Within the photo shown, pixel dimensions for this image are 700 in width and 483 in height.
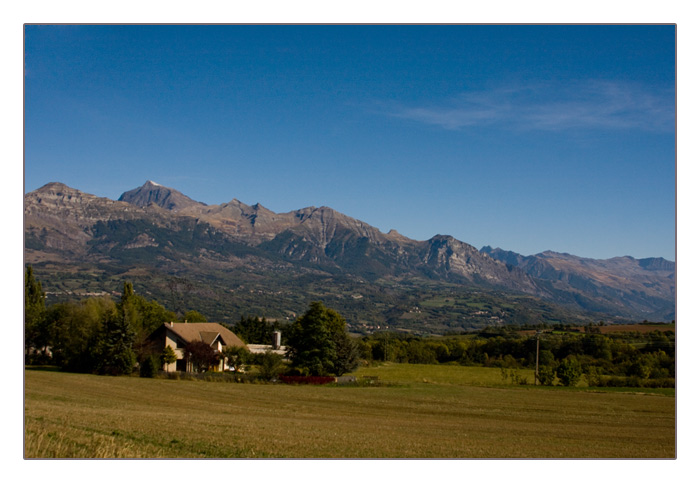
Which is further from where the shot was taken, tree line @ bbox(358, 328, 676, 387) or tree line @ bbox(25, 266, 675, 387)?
tree line @ bbox(25, 266, 675, 387)

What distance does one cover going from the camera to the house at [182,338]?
63969 millimetres

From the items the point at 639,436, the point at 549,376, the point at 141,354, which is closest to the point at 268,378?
the point at 141,354

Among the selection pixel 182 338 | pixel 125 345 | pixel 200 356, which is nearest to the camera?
pixel 125 345

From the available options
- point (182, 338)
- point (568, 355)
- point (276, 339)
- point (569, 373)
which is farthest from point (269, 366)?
point (276, 339)

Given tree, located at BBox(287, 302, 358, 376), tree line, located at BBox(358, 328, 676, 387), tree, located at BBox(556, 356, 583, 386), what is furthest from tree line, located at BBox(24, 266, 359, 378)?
tree, located at BBox(556, 356, 583, 386)

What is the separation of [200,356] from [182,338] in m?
5.65

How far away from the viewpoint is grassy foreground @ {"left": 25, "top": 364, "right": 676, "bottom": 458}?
16.0m

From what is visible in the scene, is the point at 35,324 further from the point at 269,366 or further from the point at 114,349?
the point at 269,366

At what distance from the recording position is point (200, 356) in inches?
2425

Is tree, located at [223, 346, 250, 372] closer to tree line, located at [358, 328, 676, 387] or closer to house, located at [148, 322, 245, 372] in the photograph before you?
house, located at [148, 322, 245, 372]

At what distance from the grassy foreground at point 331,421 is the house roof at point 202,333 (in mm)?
18967
